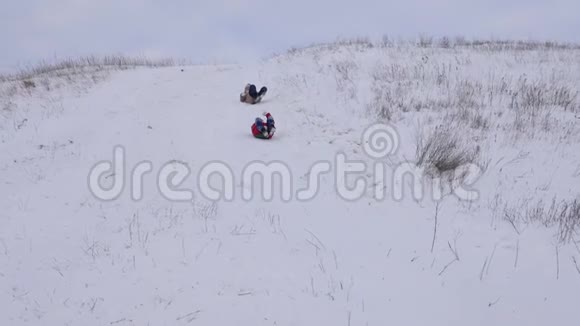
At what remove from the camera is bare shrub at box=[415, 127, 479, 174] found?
16.9ft

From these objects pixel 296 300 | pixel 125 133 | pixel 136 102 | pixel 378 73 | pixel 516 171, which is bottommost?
pixel 296 300

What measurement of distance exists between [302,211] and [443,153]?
6.88ft

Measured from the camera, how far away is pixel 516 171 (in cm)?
504

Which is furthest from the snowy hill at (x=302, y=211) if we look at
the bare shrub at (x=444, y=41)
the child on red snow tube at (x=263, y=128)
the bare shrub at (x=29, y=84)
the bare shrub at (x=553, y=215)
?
the bare shrub at (x=444, y=41)

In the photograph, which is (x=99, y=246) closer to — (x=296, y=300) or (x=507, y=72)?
(x=296, y=300)

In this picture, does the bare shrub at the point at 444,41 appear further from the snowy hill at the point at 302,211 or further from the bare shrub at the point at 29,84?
the bare shrub at the point at 29,84

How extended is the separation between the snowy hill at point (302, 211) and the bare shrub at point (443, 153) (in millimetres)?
29

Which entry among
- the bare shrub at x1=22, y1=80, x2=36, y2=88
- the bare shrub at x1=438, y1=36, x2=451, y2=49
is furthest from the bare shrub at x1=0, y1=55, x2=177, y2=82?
the bare shrub at x1=438, y1=36, x2=451, y2=49

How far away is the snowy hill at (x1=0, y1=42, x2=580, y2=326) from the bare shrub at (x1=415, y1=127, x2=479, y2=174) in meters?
0.03

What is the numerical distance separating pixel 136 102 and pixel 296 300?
21.9 feet

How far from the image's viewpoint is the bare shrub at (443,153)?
5.14 meters

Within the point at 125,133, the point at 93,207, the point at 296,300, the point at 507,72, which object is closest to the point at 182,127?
the point at 125,133

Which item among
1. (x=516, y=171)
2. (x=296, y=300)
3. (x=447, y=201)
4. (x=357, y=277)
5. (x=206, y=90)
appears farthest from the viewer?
(x=206, y=90)

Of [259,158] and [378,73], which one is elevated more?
[378,73]
